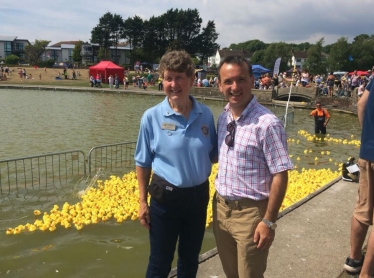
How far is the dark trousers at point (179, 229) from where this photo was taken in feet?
8.71

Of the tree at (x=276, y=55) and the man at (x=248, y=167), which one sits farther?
the tree at (x=276, y=55)

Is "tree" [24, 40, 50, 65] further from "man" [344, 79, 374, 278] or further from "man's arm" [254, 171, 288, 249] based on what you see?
"man's arm" [254, 171, 288, 249]

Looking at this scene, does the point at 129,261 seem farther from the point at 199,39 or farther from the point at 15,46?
the point at 15,46

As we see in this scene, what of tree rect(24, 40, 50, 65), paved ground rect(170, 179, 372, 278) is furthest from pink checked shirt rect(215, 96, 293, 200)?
tree rect(24, 40, 50, 65)

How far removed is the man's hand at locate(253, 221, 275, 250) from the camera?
7.80ft

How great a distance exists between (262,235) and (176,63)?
1.34m

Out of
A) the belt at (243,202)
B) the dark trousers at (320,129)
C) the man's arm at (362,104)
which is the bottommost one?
the dark trousers at (320,129)

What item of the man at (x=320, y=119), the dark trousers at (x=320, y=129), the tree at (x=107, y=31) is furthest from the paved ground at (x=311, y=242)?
the tree at (x=107, y=31)

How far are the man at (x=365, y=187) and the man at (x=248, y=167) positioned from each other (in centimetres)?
108

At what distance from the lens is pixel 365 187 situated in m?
3.19

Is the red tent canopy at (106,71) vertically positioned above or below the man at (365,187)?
above

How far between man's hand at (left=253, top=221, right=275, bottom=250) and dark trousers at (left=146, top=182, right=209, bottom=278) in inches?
20.6

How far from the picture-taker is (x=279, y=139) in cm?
233

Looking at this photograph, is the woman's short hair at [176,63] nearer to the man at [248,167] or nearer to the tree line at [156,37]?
the man at [248,167]
